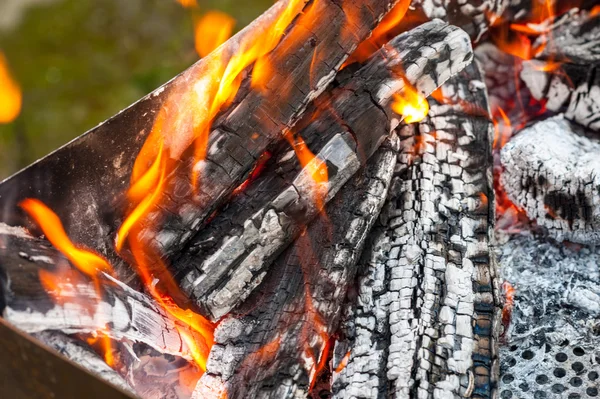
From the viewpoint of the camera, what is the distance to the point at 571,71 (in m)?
2.13

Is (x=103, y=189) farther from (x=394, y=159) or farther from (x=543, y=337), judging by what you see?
(x=543, y=337)

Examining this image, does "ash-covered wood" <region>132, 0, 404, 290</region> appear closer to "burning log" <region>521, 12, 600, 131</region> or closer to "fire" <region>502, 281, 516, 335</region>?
"burning log" <region>521, 12, 600, 131</region>

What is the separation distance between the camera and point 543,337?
1708 mm

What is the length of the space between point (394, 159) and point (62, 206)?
3.08ft

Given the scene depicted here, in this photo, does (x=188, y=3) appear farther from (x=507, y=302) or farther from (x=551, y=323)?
(x=551, y=323)

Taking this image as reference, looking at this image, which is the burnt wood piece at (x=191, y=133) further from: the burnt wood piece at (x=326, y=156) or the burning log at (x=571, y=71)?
the burning log at (x=571, y=71)

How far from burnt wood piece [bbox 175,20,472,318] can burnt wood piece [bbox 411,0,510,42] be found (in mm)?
180

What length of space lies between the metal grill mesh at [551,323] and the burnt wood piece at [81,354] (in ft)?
3.26

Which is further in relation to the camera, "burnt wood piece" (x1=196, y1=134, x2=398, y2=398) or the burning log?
the burning log

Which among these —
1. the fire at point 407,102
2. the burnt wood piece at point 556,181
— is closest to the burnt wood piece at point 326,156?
the fire at point 407,102

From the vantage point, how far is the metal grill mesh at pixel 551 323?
5.29ft

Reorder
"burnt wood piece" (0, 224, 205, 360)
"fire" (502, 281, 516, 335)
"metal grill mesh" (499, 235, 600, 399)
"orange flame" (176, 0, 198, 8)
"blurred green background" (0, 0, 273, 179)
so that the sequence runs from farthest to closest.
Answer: "orange flame" (176, 0, 198, 8) → "blurred green background" (0, 0, 273, 179) → "fire" (502, 281, 516, 335) → "metal grill mesh" (499, 235, 600, 399) → "burnt wood piece" (0, 224, 205, 360)

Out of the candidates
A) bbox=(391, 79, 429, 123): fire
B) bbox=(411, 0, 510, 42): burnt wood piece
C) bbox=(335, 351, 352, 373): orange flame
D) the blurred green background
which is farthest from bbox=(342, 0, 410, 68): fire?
the blurred green background

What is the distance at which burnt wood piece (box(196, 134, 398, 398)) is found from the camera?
1.52 m
